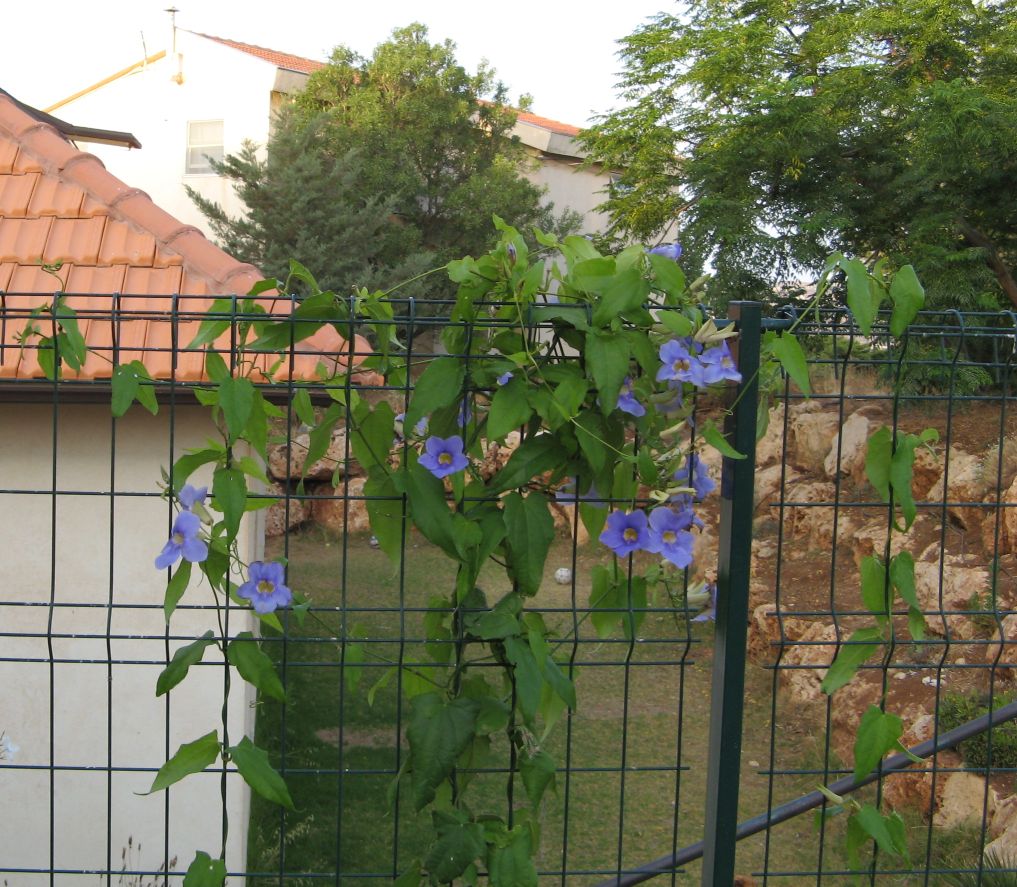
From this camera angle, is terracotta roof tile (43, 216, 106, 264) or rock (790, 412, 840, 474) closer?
terracotta roof tile (43, 216, 106, 264)

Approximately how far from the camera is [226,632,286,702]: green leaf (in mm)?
1478

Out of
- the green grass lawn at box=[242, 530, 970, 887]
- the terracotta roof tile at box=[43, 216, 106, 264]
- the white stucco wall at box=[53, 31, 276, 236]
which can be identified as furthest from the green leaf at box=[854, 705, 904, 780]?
the white stucco wall at box=[53, 31, 276, 236]

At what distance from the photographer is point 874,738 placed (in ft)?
5.09

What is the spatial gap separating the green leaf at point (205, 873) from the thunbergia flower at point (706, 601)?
0.74 metres

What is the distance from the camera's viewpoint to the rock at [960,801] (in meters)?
4.88

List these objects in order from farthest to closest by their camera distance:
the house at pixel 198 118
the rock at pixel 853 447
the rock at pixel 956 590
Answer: the house at pixel 198 118 < the rock at pixel 853 447 < the rock at pixel 956 590

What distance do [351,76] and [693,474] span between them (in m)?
14.7

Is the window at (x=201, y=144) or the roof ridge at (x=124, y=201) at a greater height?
the window at (x=201, y=144)

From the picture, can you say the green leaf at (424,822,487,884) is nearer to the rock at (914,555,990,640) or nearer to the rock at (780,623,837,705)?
the rock at (780,623,837,705)

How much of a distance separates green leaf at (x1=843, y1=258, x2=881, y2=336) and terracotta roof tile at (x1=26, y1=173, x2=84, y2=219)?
150 inches

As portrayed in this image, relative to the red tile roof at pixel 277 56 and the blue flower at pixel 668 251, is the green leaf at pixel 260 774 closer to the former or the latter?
the blue flower at pixel 668 251

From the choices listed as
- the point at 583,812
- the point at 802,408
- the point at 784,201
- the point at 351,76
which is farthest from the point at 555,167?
the point at 583,812

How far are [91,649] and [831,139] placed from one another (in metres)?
8.73

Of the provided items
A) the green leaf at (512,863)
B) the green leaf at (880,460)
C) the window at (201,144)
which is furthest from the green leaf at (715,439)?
the window at (201,144)
